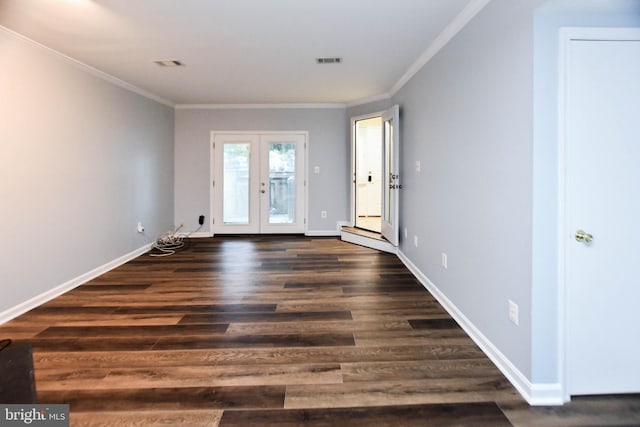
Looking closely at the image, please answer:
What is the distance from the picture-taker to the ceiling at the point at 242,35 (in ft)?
8.17

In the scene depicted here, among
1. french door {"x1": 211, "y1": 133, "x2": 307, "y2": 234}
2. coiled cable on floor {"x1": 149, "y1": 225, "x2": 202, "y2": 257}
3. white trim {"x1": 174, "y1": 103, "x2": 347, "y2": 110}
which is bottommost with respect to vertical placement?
coiled cable on floor {"x1": 149, "y1": 225, "x2": 202, "y2": 257}

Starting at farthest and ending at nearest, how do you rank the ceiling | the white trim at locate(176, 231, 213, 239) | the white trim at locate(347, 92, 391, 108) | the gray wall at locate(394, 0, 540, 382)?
the white trim at locate(176, 231, 213, 239)
the white trim at locate(347, 92, 391, 108)
the ceiling
the gray wall at locate(394, 0, 540, 382)

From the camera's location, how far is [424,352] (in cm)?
224

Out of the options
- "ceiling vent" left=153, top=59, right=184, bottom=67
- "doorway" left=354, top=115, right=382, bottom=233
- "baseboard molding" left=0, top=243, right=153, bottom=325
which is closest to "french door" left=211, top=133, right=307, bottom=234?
"baseboard molding" left=0, top=243, right=153, bottom=325

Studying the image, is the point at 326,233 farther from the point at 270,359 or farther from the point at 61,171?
the point at 270,359

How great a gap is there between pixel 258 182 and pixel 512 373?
17.0 ft

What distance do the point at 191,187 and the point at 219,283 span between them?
3.18 metres

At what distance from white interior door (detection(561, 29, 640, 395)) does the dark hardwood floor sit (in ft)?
0.78

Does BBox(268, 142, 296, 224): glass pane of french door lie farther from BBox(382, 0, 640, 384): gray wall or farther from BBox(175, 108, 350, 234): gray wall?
BBox(382, 0, 640, 384): gray wall

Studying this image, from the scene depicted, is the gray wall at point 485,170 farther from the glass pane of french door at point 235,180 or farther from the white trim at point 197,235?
the white trim at point 197,235

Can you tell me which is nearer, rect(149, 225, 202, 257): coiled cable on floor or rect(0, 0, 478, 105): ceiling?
rect(0, 0, 478, 105): ceiling

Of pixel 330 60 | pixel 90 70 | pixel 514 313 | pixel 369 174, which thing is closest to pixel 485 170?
pixel 514 313

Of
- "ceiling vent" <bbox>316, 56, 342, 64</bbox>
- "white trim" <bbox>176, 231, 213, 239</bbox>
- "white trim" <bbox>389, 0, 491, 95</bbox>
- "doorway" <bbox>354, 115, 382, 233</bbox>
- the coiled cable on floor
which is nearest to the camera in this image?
"white trim" <bbox>389, 0, 491, 95</bbox>

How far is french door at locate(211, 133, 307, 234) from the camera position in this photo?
6.33 m
